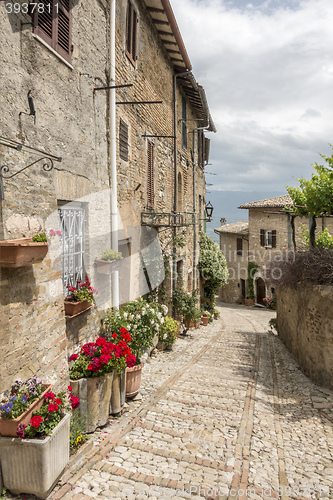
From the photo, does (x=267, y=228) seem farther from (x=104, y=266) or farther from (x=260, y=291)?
(x=104, y=266)

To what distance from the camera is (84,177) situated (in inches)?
210

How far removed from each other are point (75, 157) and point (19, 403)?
3.35m

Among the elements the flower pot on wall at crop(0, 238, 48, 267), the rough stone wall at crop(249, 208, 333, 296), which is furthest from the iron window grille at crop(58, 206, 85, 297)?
the rough stone wall at crop(249, 208, 333, 296)

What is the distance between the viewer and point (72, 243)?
529cm

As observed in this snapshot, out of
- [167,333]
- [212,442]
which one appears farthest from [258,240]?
[212,442]

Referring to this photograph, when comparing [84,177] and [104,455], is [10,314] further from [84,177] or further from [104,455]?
[84,177]

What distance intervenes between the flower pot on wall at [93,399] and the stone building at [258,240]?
60.8 feet

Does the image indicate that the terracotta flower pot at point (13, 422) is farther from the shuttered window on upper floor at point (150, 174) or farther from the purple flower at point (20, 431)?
the shuttered window on upper floor at point (150, 174)

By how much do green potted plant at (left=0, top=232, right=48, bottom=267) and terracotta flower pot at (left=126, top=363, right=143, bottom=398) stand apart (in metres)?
3.08

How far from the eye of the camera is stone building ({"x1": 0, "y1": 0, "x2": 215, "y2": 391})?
356 cm

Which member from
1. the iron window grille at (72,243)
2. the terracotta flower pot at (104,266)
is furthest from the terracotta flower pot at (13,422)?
the terracotta flower pot at (104,266)

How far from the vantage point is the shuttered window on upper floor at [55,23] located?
13.6 ft

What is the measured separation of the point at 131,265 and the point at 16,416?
526cm

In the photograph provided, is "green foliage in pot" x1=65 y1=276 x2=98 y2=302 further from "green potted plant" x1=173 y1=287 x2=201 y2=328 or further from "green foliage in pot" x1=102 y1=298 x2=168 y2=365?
"green potted plant" x1=173 y1=287 x2=201 y2=328
